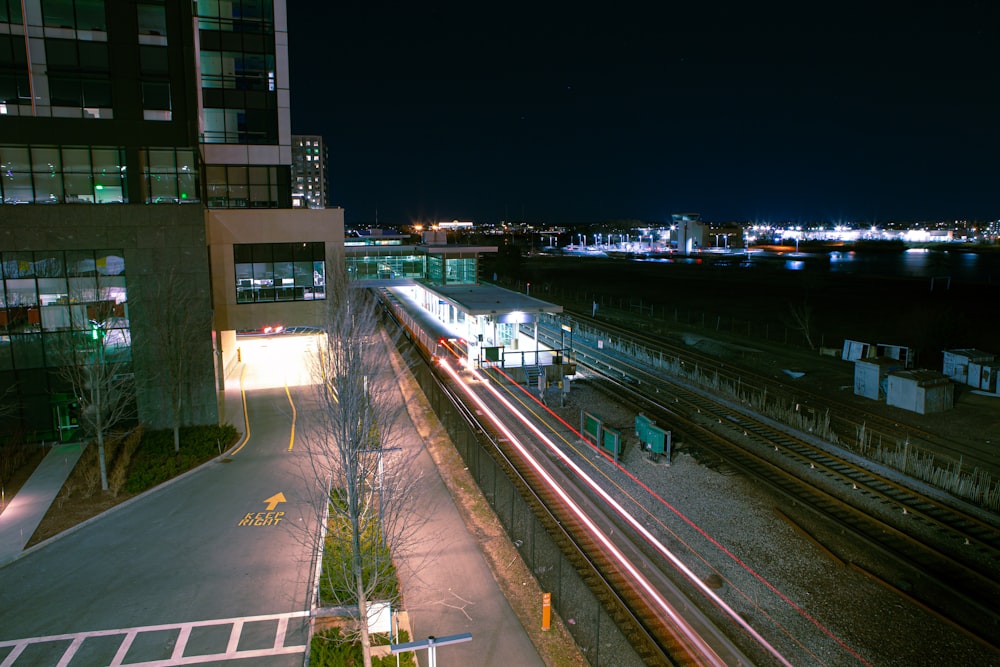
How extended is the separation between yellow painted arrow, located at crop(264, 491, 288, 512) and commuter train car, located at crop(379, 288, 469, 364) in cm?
1568

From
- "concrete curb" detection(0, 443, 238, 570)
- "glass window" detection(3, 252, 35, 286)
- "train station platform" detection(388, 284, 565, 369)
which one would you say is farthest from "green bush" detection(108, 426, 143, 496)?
"train station platform" detection(388, 284, 565, 369)

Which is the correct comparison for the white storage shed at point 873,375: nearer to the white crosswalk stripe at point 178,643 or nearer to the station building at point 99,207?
the white crosswalk stripe at point 178,643

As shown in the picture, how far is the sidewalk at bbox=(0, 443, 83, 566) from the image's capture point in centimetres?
1625

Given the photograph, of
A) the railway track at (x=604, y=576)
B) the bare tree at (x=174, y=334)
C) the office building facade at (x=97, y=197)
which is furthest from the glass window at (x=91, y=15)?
the railway track at (x=604, y=576)

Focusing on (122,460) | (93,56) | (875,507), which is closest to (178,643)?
(122,460)

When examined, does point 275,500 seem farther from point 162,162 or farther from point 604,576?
point 162,162

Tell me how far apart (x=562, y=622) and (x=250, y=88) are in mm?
32912

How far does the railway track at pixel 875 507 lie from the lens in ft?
43.8

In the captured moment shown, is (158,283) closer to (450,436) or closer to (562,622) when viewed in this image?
(450,436)

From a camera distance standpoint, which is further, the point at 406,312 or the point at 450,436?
the point at 406,312

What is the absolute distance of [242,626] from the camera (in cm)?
1271

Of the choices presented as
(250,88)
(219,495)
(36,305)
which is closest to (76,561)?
(219,495)

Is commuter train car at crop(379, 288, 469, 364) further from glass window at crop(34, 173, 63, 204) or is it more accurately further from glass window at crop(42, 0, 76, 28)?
glass window at crop(42, 0, 76, 28)

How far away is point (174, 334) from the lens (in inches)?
893
